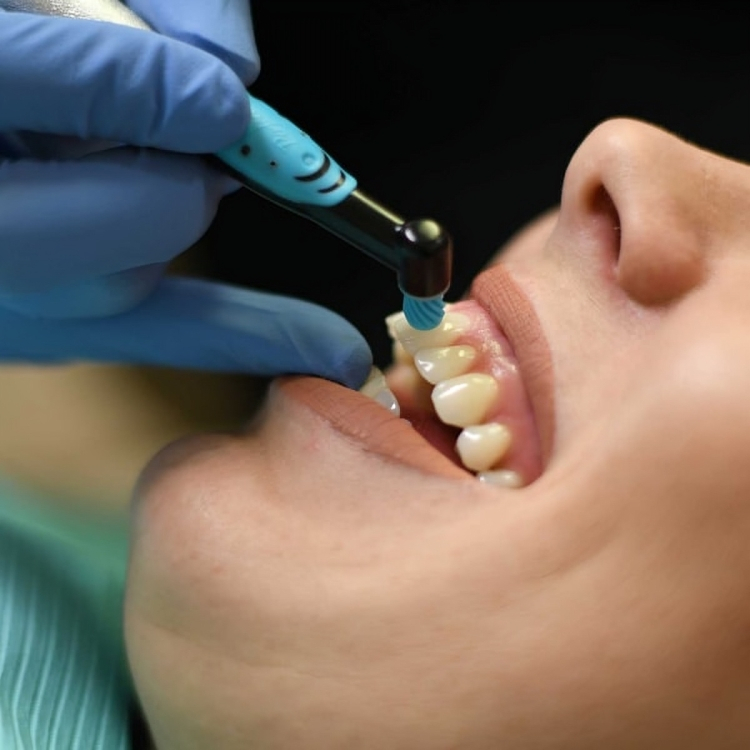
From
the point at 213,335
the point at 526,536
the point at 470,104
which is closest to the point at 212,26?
the point at 213,335

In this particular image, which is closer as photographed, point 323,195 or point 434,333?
point 323,195

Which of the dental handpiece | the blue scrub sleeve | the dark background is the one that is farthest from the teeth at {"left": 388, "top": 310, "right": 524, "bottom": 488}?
the dark background

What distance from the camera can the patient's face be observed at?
2.44 feet

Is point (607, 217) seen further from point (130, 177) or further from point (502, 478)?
point (130, 177)

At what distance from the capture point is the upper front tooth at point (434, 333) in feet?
Result: 3.30

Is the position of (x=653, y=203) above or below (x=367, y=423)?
above

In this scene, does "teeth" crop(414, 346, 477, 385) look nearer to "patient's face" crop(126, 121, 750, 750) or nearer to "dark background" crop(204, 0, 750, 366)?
"patient's face" crop(126, 121, 750, 750)

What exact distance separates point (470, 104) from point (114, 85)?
1.20m

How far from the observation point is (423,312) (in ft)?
3.01

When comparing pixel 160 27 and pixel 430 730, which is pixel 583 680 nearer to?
pixel 430 730

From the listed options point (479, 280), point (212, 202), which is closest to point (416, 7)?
point (479, 280)

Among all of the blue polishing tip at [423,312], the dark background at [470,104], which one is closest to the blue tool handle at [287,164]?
the blue polishing tip at [423,312]

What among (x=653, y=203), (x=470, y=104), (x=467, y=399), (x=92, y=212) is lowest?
(x=470, y=104)

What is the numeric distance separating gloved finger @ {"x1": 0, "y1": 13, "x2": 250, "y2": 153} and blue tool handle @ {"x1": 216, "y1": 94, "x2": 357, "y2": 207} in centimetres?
2
